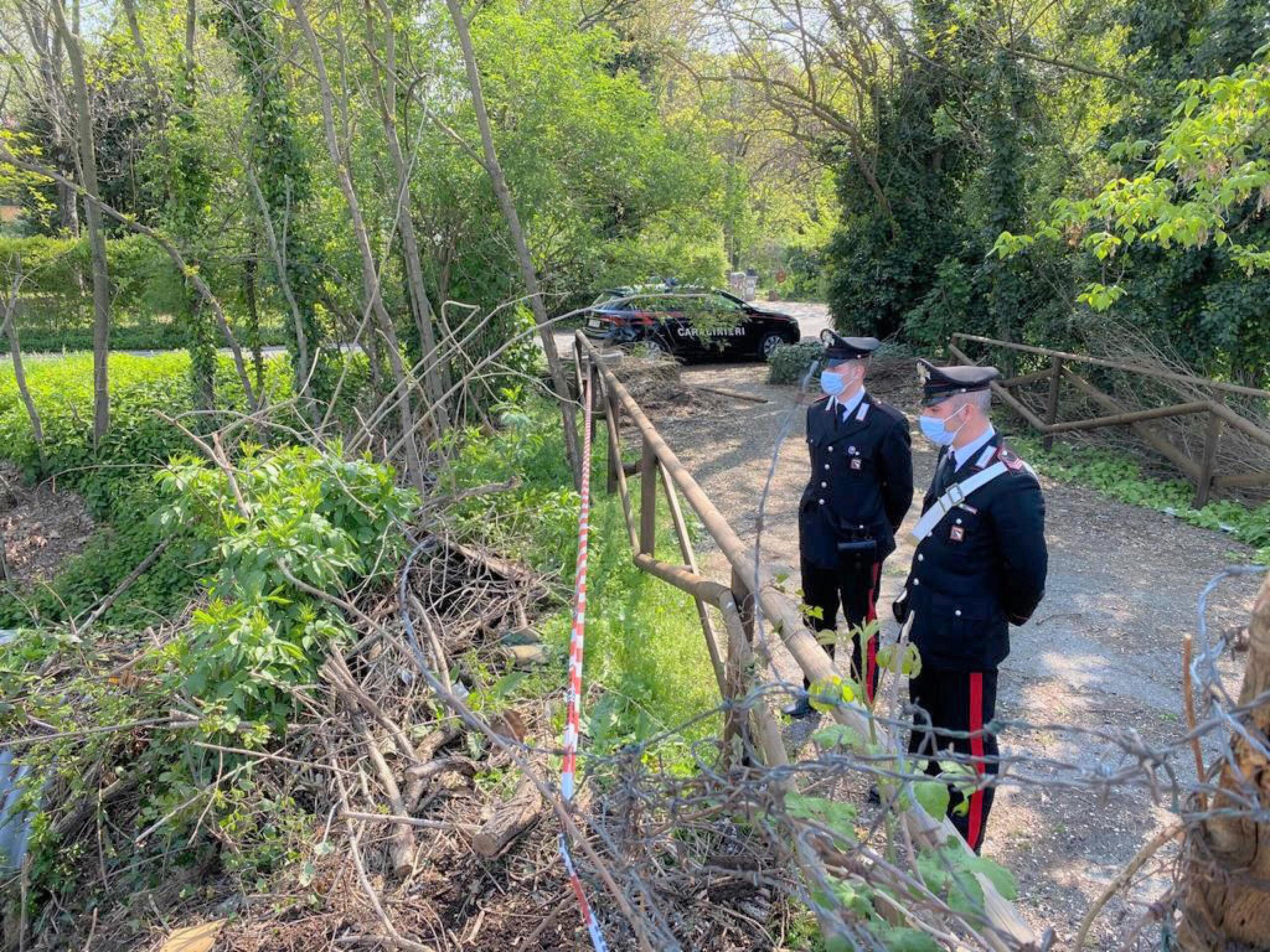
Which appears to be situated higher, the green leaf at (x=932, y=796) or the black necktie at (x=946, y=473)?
the black necktie at (x=946, y=473)

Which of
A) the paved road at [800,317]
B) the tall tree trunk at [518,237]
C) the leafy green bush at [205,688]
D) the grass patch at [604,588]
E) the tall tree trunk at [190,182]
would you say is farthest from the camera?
the paved road at [800,317]

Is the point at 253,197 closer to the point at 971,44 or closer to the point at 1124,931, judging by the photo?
the point at 971,44

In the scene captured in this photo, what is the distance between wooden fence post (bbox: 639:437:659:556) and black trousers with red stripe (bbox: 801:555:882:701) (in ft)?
3.97

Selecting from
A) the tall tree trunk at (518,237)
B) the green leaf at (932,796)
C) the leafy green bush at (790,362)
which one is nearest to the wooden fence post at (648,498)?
the tall tree trunk at (518,237)

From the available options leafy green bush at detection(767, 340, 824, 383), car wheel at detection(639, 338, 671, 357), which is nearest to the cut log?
car wheel at detection(639, 338, 671, 357)

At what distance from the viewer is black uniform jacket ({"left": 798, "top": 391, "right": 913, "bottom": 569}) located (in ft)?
12.3

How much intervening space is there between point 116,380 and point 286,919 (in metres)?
12.8

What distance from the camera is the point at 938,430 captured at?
2.98 m

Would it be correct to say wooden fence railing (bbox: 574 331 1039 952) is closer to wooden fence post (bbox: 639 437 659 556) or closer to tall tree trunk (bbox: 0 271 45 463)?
wooden fence post (bbox: 639 437 659 556)

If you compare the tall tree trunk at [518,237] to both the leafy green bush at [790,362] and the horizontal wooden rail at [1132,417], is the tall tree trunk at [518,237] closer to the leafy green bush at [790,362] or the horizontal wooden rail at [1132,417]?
the horizontal wooden rail at [1132,417]

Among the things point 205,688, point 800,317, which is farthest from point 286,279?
point 800,317

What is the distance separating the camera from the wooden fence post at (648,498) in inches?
192

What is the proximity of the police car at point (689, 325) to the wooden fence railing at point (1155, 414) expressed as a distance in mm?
3319

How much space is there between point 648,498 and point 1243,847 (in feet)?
13.2
